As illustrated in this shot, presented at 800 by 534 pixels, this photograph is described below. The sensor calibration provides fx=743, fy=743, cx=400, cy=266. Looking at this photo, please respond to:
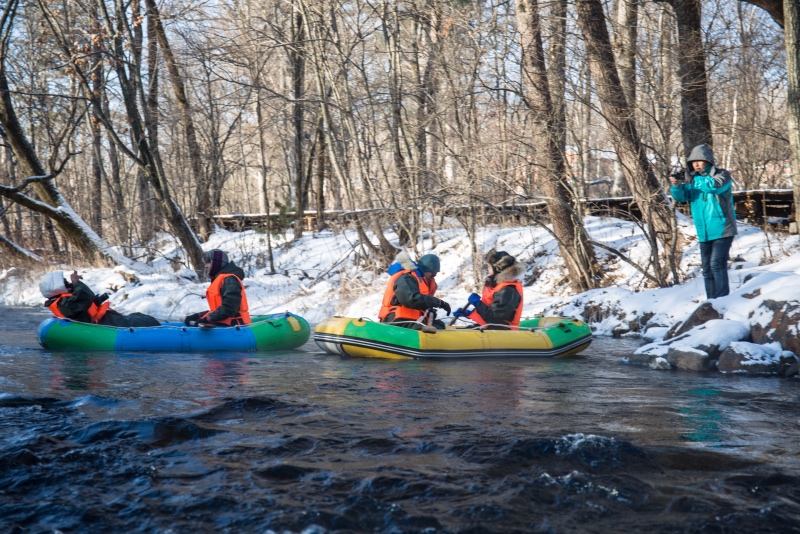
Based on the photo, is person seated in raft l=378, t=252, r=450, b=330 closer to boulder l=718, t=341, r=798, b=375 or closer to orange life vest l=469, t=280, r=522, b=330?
orange life vest l=469, t=280, r=522, b=330

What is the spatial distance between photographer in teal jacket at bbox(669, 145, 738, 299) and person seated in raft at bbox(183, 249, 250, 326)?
17.1 ft

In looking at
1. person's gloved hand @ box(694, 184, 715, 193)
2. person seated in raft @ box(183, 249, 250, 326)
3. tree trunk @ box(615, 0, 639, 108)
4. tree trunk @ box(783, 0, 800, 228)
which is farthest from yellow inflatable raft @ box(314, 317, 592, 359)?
tree trunk @ box(615, 0, 639, 108)

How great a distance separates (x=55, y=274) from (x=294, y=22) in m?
8.41

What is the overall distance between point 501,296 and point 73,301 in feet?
17.0

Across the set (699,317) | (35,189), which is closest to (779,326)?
(699,317)

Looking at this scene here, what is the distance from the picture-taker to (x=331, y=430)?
4.69m

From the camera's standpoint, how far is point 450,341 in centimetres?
834

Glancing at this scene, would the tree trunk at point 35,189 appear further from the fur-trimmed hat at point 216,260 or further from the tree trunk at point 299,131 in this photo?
the fur-trimmed hat at point 216,260

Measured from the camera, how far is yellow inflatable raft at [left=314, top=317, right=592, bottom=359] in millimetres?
8344

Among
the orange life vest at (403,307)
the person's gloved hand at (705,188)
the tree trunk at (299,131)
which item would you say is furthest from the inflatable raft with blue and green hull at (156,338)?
the tree trunk at (299,131)

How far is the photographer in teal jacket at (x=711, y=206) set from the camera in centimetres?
810

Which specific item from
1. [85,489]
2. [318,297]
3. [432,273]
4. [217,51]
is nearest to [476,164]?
[432,273]

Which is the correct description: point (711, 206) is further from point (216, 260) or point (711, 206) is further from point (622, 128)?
point (216, 260)

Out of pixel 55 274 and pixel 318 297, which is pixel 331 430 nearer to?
pixel 55 274
